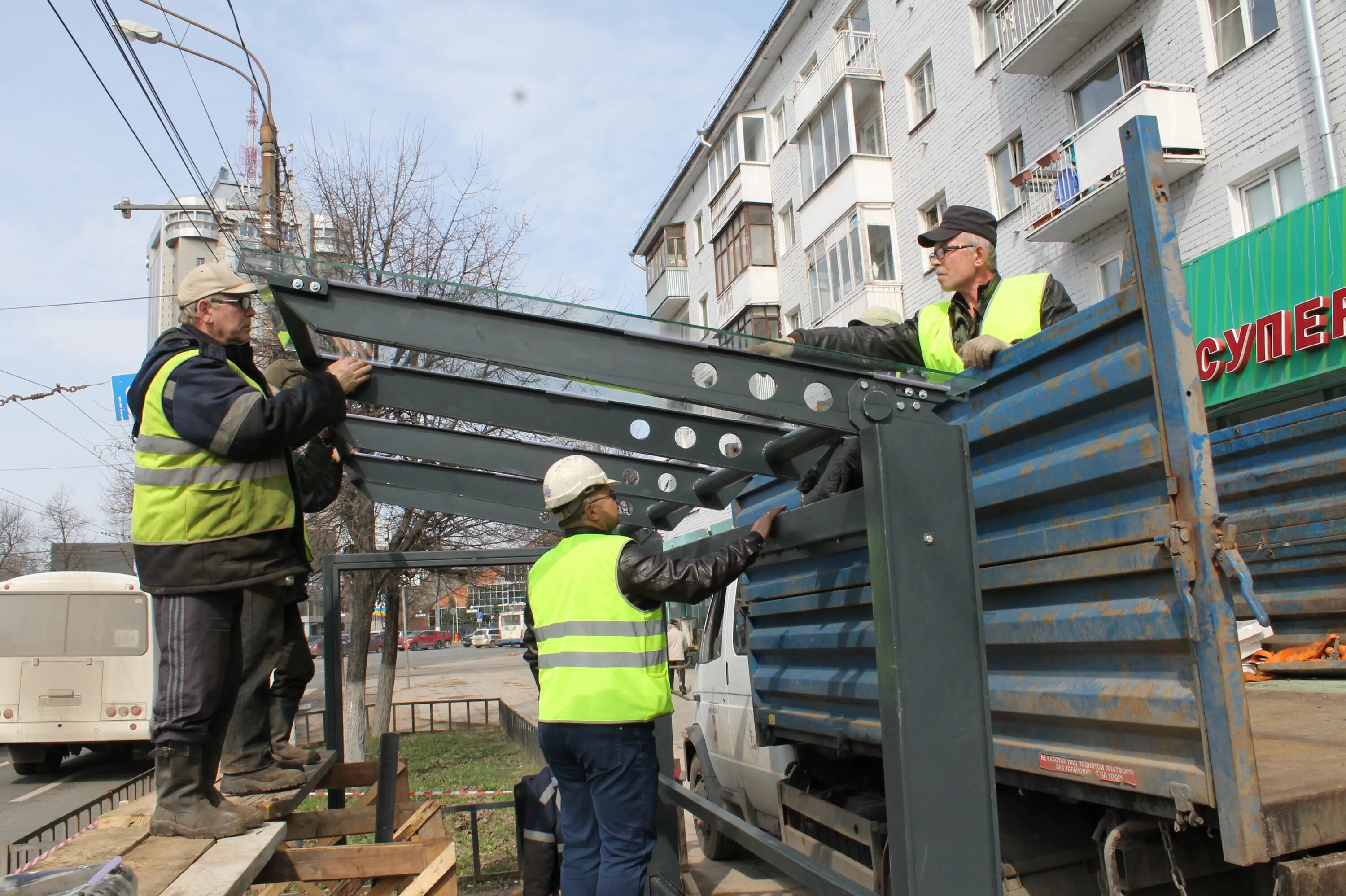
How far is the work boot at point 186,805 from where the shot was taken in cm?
277

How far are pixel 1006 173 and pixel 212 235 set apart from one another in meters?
18.2

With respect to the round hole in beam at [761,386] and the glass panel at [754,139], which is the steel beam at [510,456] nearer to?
the round hole in beam at [761,386]

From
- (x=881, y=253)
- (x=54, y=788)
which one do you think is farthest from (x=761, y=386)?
(x=881, y=253)

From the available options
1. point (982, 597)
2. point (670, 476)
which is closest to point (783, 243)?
point (670, 476)

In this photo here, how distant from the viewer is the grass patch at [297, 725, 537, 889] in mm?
7094

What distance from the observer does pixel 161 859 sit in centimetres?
252

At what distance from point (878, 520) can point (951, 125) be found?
18048 millimetres

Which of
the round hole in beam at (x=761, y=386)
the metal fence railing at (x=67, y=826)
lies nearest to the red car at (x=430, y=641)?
the metal fence railing at (x=67, y=826)

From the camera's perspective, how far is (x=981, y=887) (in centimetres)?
241

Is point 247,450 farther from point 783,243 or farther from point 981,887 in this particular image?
point 783,243

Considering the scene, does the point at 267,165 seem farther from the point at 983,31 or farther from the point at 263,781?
the point at 983,31

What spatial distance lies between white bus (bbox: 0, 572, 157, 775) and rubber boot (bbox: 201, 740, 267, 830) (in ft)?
37.3

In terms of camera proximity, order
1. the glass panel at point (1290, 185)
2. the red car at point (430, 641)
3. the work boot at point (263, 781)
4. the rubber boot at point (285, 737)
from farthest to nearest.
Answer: the red car at point (430, 641)
the glass panel at point (1290, 185)
the rubber boot at point (285, 737)
the work boot at point (263, 781)

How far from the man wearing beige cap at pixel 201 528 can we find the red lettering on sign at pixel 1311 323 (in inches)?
414
